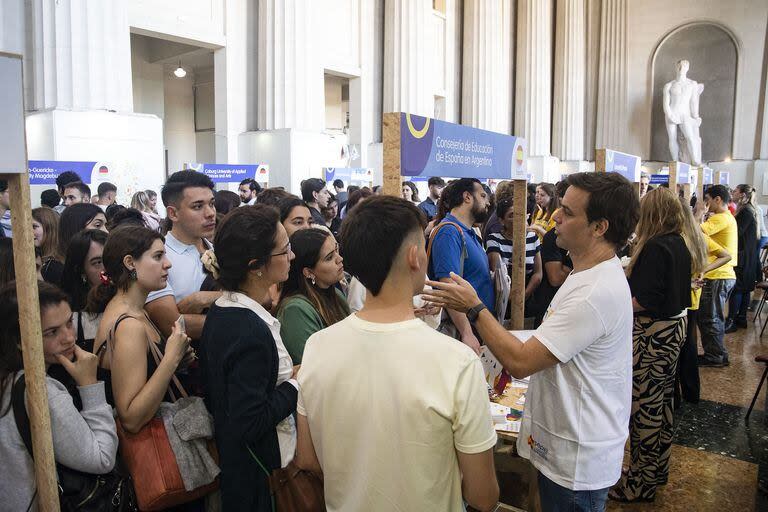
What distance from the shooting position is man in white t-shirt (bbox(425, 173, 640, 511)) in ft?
5.59

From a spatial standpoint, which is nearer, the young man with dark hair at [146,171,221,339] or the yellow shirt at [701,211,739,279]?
the young man with dark hair at [146,171,221,339]

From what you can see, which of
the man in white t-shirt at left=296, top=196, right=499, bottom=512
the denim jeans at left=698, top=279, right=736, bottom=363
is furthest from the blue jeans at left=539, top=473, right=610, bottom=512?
the denim jeans at left=698, top=279, right=736, bottom=363

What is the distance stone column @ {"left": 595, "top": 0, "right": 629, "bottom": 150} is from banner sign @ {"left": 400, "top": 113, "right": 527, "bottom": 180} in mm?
18464

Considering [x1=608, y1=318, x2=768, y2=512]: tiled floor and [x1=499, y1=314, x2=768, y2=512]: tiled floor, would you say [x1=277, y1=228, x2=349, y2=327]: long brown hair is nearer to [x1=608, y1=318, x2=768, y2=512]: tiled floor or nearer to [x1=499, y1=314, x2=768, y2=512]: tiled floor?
[x1=499, y1=314, x2=768, y2=512]: tiled floor

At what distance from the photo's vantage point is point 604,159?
4.47 metres

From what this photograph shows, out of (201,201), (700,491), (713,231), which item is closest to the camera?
(201,201)

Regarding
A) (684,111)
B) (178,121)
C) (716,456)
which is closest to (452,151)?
(716,456)

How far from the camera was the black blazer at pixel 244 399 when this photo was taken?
1.63 meters

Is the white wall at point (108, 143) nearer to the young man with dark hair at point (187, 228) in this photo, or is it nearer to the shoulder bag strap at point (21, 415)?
the young man with dark hair at point (187, 228)

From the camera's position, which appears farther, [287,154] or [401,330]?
[287,154]

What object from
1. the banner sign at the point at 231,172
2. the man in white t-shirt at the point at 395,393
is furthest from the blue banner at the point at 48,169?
the man in white t-shirt at the point at 395,393

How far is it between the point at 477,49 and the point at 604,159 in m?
12.8

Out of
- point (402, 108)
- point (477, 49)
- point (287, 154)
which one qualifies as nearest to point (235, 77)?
point (287, 154)

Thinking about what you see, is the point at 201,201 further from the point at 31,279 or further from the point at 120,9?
the point at 120,9
